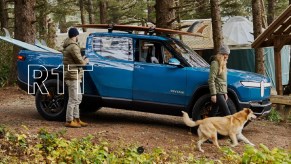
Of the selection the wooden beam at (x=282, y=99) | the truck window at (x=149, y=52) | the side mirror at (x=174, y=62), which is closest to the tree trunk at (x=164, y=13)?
the truck window at (x=149, y=52)

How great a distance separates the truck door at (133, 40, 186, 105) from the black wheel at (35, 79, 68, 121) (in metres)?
1.55

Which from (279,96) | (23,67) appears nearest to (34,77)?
(23,67)

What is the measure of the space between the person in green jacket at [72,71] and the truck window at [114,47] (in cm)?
76

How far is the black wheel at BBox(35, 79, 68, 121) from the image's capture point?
398 inches

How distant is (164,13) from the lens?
13289 millimetres

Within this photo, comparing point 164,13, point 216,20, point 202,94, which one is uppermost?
point 164,13

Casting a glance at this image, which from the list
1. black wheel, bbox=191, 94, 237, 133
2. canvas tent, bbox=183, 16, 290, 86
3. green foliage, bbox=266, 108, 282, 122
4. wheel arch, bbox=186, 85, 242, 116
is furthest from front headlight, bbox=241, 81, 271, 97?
canvas tent, bbox=183, 16, 290, 86

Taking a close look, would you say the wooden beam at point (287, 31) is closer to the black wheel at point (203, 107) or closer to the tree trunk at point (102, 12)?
the black wheel at point (203, 107)

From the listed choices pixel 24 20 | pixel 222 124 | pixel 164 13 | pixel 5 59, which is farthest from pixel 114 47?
pixel 5 59

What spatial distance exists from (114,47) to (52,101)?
5.72 ft

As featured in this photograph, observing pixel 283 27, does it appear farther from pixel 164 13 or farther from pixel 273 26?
pixel 164 13

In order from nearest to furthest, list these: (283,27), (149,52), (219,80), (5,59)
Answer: (219,80), (149,52), (283,27), (5,59)

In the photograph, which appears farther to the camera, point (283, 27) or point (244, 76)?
point (283, 27)

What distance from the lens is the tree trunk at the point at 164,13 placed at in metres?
13.2
